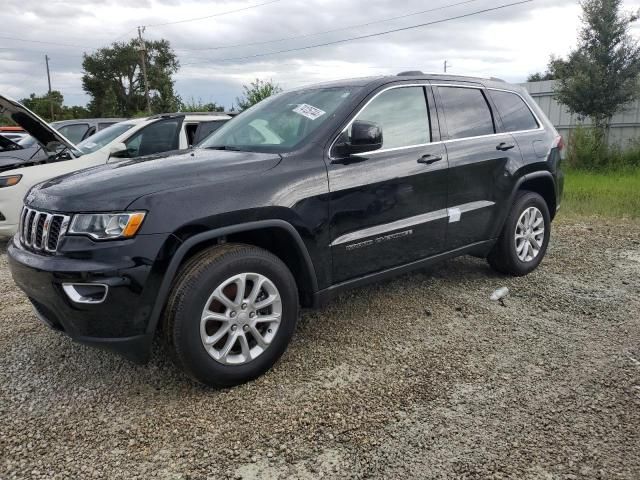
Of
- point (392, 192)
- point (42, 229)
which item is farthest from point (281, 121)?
point (42, 229)

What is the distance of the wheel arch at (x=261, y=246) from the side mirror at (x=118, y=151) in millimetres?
4507

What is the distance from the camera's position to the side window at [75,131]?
33.9 feet

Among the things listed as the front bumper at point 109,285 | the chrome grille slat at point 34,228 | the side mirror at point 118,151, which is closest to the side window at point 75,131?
the side mirror at point 118,151

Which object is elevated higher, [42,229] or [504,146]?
[504,146]

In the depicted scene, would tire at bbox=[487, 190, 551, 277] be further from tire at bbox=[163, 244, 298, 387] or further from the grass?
the grass

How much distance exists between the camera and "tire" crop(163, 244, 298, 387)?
277 cm

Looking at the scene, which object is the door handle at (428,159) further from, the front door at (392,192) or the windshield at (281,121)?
the windshield at (281,121)

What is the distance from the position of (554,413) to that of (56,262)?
2.68 m

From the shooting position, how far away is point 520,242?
192 inches

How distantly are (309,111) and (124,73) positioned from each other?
54.1 metres

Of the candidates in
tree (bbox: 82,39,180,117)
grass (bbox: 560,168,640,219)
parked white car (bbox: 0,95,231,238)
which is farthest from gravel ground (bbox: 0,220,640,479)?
tree (bbox: 82,39,180,117)

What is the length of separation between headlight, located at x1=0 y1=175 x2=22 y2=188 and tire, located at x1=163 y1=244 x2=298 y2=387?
443 centimetres

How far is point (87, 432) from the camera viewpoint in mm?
2656

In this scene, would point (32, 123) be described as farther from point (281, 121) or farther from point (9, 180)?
point (281, 121)
